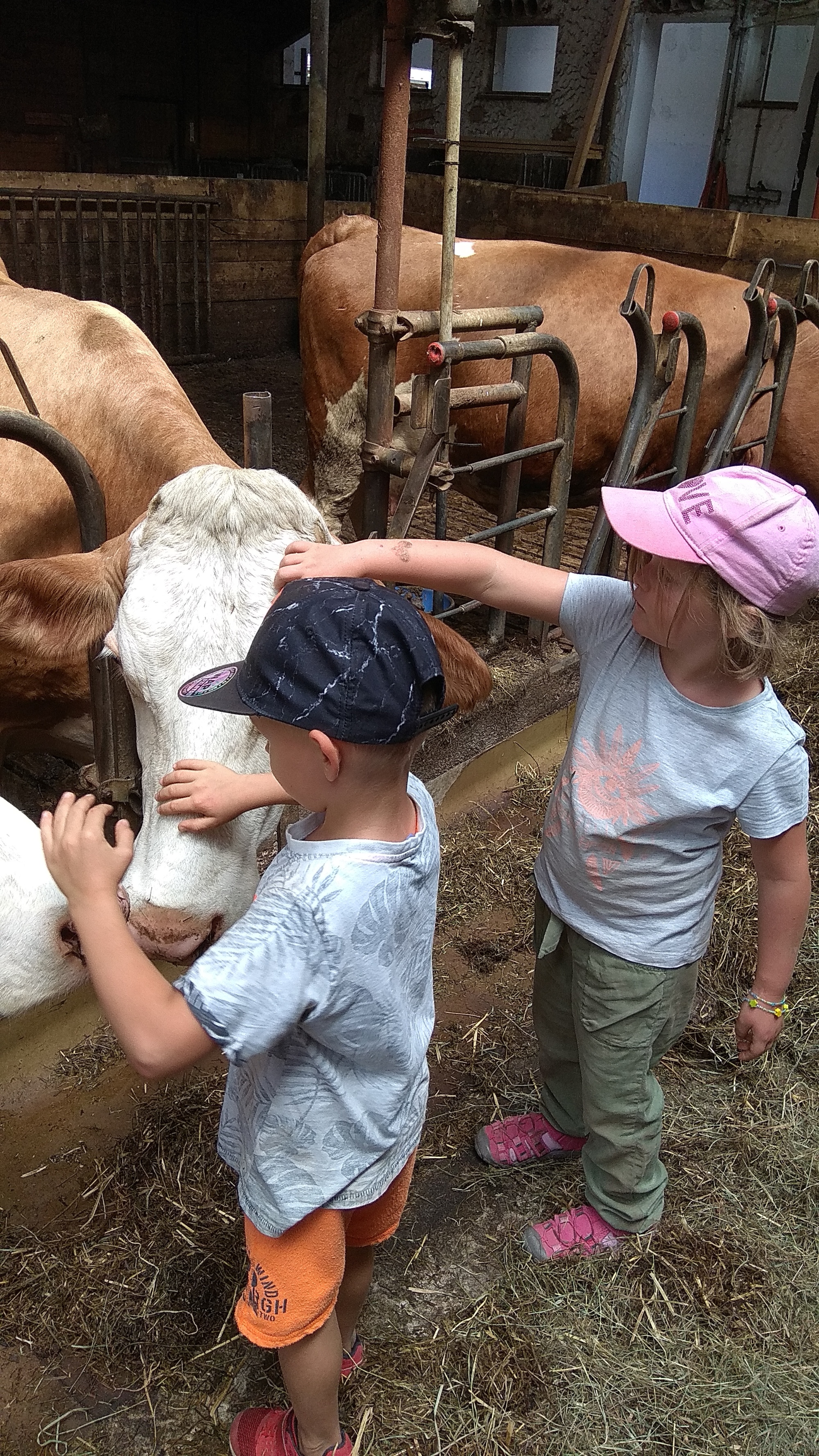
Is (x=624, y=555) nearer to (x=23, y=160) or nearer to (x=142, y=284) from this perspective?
(x=142, y=284)

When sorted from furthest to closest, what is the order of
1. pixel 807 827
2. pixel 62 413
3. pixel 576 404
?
pixel 576 404
pixel 807 827
pixel 62 413

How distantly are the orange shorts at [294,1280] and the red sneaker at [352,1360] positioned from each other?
0.47 meters

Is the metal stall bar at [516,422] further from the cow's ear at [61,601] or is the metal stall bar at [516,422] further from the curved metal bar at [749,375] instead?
the cow's ear at [61,601]

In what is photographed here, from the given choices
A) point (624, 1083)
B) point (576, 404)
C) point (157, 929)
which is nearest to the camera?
point (157, 929)

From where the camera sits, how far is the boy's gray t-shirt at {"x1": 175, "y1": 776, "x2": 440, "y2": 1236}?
3.60 feet

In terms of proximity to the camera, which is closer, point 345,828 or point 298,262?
point 345,828

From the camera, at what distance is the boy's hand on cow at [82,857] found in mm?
1153

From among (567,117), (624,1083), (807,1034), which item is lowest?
(807,1034)

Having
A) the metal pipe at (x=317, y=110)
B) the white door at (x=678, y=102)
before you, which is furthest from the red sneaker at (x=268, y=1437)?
the white door at (x=678, y=102)

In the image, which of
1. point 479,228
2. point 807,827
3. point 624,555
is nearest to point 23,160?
point 479,228

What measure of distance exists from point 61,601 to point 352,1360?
55.9 inches

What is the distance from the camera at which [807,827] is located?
11.5 feet

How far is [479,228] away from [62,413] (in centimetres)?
750

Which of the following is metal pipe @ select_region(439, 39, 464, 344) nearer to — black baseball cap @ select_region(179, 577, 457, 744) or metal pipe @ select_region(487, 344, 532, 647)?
metal pipe @ select_region(487, 344, 532, 647)
